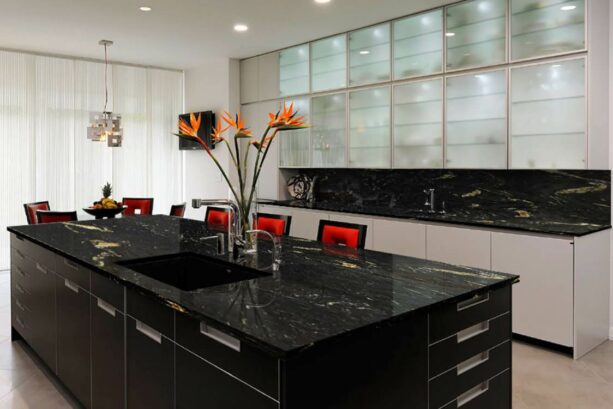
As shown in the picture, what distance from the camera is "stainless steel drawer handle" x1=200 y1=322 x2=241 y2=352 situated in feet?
5.20

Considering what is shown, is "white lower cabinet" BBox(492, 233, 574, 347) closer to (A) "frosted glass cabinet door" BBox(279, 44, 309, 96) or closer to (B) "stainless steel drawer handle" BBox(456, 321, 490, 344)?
(B) "stainless steel drawer handle" BBox(456, 321, 490, 344)

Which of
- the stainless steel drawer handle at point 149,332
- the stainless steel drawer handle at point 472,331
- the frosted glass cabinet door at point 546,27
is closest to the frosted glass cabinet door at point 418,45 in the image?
the frosted glass cabinet door at point 546,27

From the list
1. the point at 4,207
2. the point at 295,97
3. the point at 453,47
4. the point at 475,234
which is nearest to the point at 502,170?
the point at 475,234

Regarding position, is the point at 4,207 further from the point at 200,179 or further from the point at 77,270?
the point at 77,270

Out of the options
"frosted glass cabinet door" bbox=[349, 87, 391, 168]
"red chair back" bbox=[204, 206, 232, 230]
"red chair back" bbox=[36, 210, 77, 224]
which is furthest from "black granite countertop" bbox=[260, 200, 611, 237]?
"red chair back" bbox=[36, 210, 77, 224]

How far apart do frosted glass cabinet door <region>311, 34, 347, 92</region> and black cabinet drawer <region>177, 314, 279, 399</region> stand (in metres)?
4.42

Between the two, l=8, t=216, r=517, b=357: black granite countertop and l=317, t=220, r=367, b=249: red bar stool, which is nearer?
l=8, t=216, r=517, b=357: black granite countertop

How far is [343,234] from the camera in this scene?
3408 mm

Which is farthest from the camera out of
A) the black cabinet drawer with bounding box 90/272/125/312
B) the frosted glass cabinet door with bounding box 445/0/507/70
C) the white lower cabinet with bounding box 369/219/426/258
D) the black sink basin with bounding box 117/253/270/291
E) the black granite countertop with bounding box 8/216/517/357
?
the white lower cabinet with bounding box 369/219/426/258

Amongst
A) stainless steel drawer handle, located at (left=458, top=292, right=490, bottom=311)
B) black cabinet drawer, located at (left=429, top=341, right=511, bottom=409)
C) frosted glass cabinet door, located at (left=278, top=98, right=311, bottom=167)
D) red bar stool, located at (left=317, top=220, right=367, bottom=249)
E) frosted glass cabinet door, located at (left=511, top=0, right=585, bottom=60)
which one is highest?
frosted glass cabinet door, located at (left=511, top=0, right=585, bottom=60)

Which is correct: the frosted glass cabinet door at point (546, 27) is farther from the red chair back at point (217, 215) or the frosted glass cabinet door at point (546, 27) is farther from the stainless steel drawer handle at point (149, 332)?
the stainless steel drawer handle at point (149, 332)

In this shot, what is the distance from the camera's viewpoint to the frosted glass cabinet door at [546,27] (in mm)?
3865

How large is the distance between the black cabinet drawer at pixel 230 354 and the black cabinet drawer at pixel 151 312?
8 cm

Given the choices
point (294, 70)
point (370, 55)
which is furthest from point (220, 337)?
point (294, 70)
